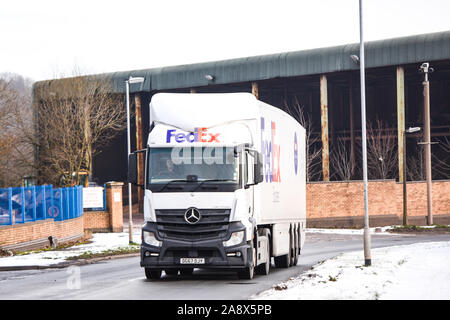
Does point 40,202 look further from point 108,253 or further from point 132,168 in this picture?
point 132,168

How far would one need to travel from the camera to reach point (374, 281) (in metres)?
15.7

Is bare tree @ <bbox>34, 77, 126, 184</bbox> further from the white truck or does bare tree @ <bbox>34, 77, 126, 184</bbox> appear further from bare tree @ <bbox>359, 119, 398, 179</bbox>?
the white truck

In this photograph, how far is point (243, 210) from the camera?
1673 centimetres

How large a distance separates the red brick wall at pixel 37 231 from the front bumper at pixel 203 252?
1268 centimetres

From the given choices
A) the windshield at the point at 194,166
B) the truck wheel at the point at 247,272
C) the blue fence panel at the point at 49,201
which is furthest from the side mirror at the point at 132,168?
the blue fence panel at the point at 49,201

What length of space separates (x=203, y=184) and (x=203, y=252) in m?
1.40

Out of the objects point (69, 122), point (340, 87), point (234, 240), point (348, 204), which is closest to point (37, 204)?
point (234, 240)

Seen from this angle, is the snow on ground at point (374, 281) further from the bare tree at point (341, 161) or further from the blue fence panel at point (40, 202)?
the bare tree at point (341, 161)

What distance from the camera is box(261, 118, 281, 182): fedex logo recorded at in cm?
1869

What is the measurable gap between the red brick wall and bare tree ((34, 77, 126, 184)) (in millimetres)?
17145

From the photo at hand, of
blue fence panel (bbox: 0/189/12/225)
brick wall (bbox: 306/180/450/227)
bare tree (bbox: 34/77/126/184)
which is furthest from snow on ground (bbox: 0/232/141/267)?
bare tree (bbox: 34/77/126/184)
